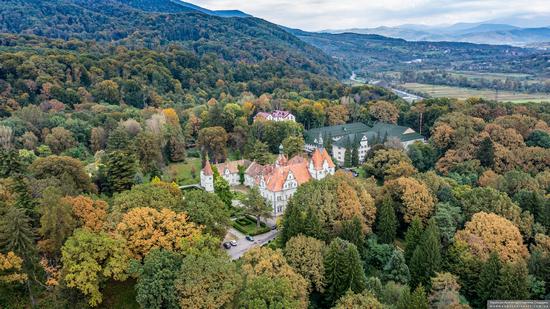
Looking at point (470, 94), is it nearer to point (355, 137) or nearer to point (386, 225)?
point (355, 137)

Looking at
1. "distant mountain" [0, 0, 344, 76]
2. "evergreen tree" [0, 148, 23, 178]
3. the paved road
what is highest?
"distant mountain" [0, 0, 344, 76]

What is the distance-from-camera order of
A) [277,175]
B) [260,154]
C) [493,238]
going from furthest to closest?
1. [260,154]
2. [277,175]
3. [493,238]

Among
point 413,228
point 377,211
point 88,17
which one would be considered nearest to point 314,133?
point 377,211

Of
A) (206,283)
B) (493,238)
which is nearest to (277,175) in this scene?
(493,238)

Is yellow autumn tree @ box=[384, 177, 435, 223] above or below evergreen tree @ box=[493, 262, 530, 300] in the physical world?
above

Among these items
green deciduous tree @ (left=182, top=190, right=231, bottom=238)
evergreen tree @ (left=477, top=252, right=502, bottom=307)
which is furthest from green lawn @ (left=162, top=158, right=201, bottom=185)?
evergreen tree @ (left=477, top=252, right=502, bottom=307)

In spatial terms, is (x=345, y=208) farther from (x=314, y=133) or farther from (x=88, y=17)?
(x=88, y=17)

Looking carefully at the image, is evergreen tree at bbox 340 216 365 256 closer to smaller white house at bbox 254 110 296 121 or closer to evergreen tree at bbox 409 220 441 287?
evergreen tree at bbox 409 220 441 287
